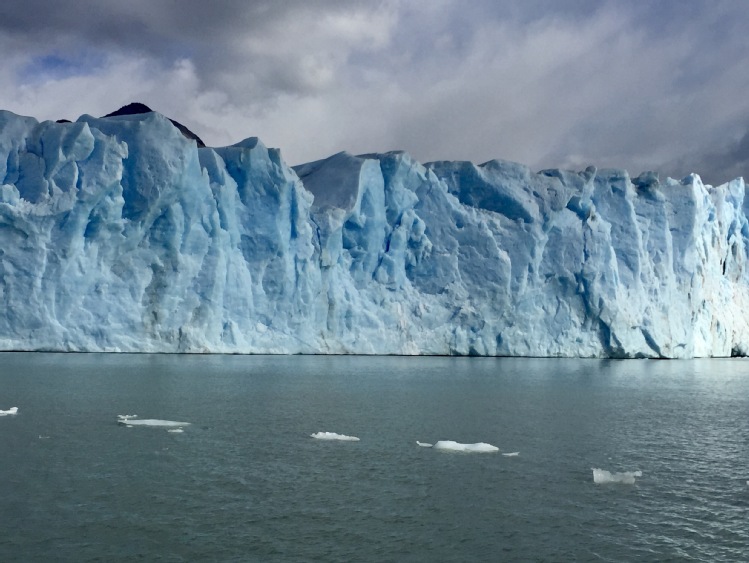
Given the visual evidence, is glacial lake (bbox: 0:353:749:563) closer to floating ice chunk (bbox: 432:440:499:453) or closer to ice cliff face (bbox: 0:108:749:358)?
floating ice chunk (bbox: 432:440:499:453)

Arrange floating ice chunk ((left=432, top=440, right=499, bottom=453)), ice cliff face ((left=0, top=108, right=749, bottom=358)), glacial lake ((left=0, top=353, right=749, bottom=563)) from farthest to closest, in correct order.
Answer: ice cliff face ((left=0, top=108, right=749, bottom=358))
floating ice chunk ((left=432, top=440, right=499, bottom=453))
glacial lake ((left=0, top=353, right=749, bottom=563))

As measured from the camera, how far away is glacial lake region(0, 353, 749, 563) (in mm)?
7914

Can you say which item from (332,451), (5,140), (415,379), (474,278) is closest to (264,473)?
(332,451)

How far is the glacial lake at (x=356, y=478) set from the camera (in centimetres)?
791

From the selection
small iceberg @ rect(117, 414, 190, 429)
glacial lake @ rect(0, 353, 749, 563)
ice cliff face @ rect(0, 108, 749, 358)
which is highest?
ice cliff face @ rect(0, 108, 749, 358)

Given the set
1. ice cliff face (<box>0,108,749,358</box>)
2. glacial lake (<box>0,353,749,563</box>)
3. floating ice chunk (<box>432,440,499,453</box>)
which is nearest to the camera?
glacial lake (<box>0,353,749,563</box>)

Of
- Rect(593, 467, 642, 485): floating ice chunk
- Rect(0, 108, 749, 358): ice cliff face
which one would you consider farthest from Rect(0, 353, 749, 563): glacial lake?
Rect(0, 108, 749, 358): ice cliff face

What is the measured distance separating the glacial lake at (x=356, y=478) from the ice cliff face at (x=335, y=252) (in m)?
10.1

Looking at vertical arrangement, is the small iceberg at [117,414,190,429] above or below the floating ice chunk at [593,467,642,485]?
above

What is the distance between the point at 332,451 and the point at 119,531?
503cm

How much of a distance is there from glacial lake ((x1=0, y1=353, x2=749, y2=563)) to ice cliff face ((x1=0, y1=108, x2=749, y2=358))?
1013 cm

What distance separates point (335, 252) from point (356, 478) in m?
26.1

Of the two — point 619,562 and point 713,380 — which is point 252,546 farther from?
point 713,380

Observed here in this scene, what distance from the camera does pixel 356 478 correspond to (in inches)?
424
